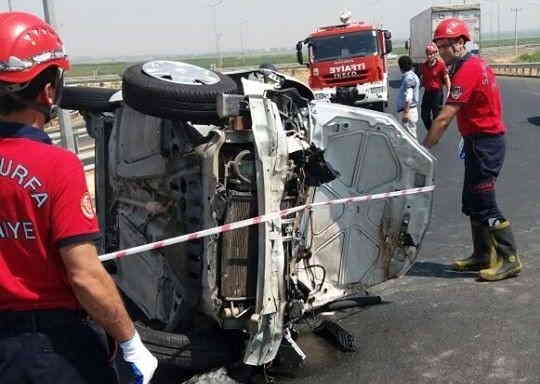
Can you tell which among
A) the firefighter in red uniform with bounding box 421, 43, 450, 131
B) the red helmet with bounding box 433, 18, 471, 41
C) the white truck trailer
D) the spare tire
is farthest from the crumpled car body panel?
the white truck trailer

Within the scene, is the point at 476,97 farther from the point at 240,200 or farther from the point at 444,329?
the point at 240,200

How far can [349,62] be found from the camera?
61.7 feet

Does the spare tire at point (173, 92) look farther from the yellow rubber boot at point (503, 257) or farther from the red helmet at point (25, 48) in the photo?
the yellow rubber boot at point (503, 257)

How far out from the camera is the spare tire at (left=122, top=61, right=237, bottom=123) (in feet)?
12.0

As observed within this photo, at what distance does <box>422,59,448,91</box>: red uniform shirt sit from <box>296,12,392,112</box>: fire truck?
5897 mm

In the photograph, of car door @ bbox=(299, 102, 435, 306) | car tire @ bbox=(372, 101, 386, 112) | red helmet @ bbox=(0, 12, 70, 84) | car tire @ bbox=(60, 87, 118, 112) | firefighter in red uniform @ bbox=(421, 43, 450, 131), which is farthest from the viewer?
car tire @ bbox=(372, 101, 386, 112)

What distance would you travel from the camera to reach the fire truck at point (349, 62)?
18719mm

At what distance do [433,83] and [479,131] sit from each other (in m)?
7.47

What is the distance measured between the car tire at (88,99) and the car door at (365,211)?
5.19 ft

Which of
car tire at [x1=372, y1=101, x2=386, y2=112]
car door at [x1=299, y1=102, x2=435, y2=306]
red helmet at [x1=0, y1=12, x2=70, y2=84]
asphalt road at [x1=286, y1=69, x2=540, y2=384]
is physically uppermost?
red helmet at [x1=0, y1=12, x2=70, y2=84]

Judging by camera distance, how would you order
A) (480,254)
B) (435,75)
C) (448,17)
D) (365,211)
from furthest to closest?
(448,17) → (435,75) → (480,254) → (365,211)

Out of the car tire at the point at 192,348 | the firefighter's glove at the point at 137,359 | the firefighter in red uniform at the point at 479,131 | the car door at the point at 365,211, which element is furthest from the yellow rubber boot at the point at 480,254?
the firefighter's glove at the point at 137,359

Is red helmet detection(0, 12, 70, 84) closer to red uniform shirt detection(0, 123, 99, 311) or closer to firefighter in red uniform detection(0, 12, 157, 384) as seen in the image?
firefighter in red uniform detection(0, 12, 157, 384)

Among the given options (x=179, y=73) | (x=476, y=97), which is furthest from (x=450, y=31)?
(x=179, y=73)
